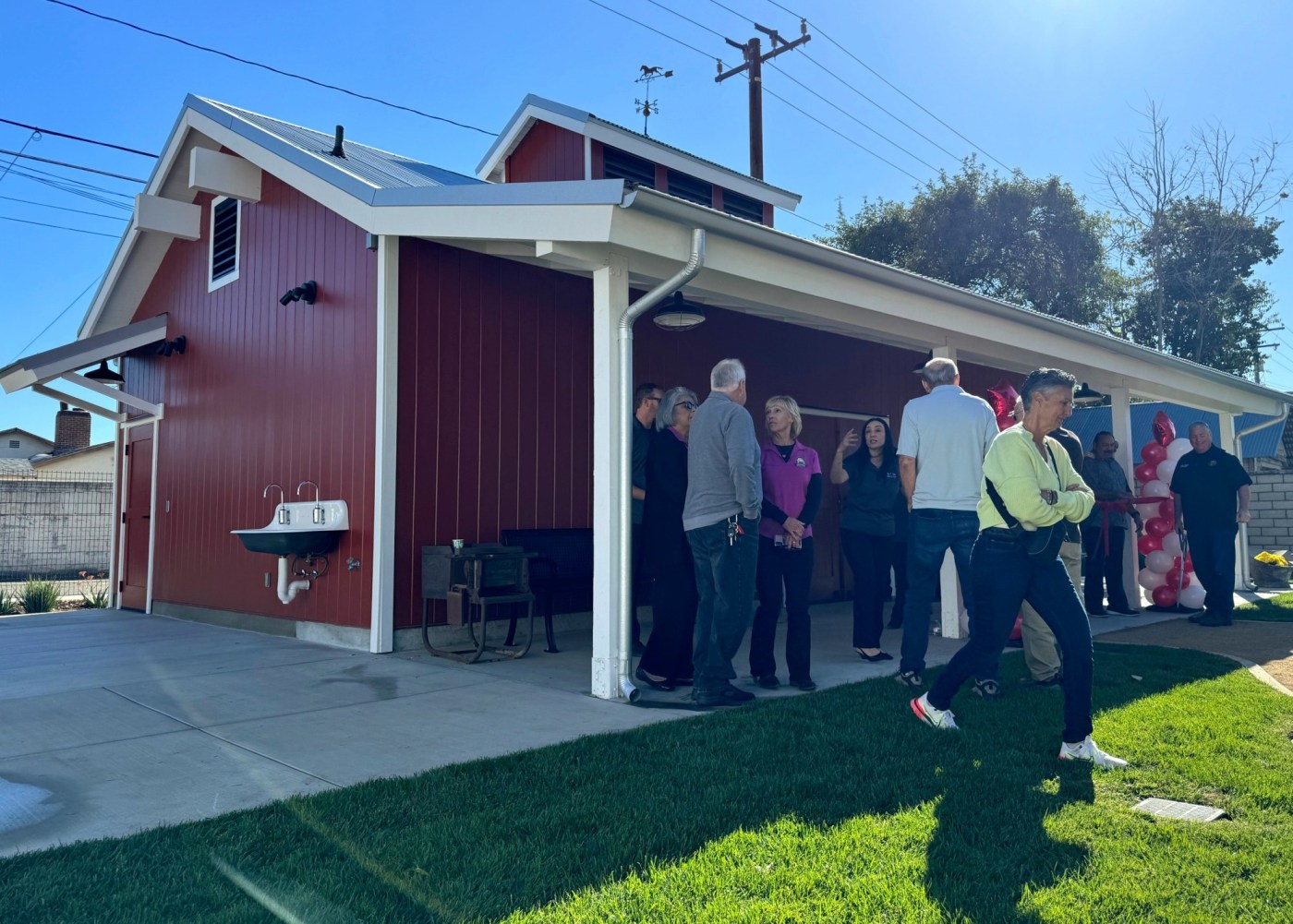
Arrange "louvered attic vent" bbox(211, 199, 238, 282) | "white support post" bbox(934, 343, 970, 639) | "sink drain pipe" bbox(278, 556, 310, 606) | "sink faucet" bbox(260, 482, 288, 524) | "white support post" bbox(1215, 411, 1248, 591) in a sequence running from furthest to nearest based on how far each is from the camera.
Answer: "white support post" bbox(1215, 411, 1248, 591) → "louvered attic vent" bbox(211, 199, 238, 282) → "sink faucet" bbox(260, 482, 288, 524) → "sink drain pipe" bbox(278, 556, 310, 606) → "white support post" bbox(934, 343, 970, 639)

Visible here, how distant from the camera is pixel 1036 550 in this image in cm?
367

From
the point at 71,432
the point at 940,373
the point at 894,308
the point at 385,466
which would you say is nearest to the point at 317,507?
the point at 385,466

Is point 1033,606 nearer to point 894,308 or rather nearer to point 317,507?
point 894,308

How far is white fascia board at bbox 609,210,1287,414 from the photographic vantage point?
17.1ft

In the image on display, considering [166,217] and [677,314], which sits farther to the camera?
Result: [166,217]

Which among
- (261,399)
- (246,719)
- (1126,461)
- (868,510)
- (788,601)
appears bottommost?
(246,719)

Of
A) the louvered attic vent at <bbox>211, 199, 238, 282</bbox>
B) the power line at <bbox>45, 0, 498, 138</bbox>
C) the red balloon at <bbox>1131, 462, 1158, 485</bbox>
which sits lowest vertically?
the red balloon at <bbox>1131, 462, 1158, 485</bbox>

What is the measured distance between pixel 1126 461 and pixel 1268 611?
189 cm

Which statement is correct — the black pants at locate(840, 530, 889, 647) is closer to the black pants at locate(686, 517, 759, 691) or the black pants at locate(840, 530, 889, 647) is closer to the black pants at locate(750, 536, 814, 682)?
the black pants at locate(750, 536, 814, 682)

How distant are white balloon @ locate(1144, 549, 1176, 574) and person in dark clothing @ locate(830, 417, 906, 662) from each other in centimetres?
421

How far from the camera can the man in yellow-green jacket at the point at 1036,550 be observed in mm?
3605

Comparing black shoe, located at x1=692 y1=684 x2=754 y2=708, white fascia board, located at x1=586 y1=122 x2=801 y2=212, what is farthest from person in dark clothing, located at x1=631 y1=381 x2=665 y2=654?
white fascia board, located at x1=586 y1=122 x2=801 y2=212

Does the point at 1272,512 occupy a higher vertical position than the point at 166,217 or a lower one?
lower

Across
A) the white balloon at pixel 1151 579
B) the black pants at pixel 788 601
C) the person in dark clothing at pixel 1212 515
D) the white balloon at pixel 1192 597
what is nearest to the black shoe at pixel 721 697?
the black pants at pixel 788 601
